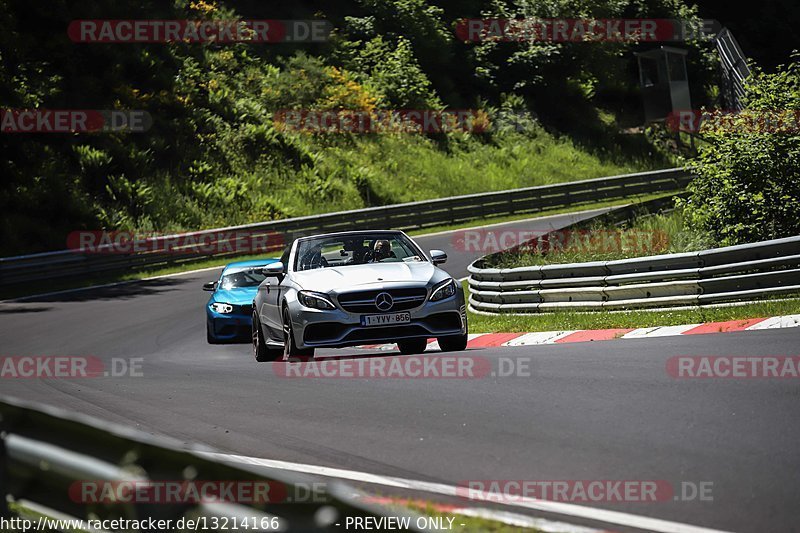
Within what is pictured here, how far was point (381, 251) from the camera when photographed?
13531 millimetres

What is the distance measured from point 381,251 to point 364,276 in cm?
106

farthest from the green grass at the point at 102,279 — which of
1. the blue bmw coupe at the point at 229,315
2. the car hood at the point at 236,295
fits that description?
the blue bmw coupe at the point at 229,315

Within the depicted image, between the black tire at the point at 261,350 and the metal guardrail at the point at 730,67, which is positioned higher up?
the metal guardrail at the point at 730,67

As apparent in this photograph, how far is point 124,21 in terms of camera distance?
43281mm

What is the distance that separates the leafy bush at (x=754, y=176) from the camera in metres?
18.7

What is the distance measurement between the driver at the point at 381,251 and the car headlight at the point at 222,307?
4.72 metres

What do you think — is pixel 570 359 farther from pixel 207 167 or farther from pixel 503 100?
pixel 503 100

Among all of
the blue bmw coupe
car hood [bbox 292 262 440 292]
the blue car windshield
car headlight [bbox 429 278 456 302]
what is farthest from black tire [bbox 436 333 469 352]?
the blue car windshield

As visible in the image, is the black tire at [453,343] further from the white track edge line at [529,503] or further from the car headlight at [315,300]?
the white track edge line at [529,503]

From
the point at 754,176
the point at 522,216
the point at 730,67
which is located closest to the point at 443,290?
the point at 754,176

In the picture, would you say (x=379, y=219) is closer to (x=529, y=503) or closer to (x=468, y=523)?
(x=529, y=503)

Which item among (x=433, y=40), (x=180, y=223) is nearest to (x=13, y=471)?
(x=180, y=223)

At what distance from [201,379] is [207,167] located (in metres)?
30.2

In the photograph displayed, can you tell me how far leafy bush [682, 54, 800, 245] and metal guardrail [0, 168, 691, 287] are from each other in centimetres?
1685
